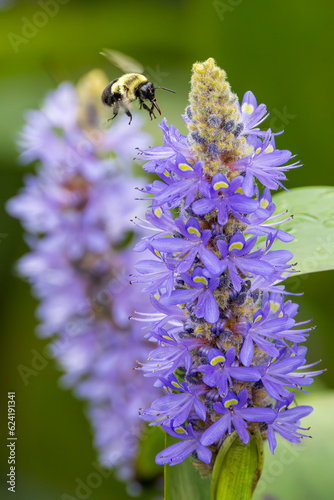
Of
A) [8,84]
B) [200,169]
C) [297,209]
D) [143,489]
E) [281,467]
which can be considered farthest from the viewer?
[8,84]

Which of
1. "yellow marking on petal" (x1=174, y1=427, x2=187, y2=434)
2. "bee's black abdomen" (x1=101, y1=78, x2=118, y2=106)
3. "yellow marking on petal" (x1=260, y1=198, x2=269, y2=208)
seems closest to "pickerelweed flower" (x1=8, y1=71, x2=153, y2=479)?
"bee's black abdomen" (x1=101, y1=78, x2=118, y2=106)

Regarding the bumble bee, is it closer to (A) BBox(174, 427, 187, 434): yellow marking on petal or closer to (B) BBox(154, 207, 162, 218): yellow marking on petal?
(B) BBox(154, 207, 162, 218): yellow marking on petal

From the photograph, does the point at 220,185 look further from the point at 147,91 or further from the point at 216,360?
the point at 147,91

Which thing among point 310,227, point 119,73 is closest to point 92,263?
point 310,227

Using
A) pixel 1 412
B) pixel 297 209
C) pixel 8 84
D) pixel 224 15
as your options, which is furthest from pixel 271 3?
pixel 1 412

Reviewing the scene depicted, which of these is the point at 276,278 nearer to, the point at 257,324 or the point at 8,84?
the point at 257,324
